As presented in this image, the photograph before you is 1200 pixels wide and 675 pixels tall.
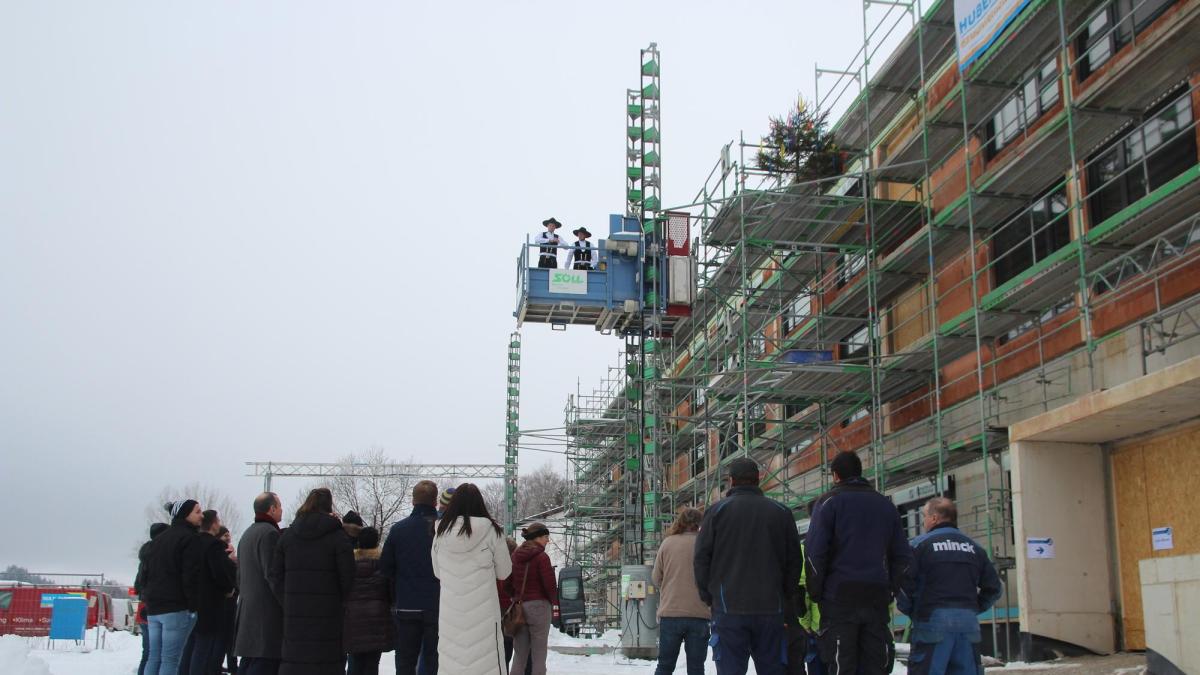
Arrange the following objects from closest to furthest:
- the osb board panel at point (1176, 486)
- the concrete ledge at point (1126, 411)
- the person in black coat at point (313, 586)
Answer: the person in black coat at point (313, 586), the concrete ledge at point (1126, 411), the osb board panel at point (1176, 486)

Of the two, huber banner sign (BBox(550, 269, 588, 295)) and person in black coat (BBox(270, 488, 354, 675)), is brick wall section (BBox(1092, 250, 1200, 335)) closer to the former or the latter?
person in black coat (BBox(270, 488, 354, 675))

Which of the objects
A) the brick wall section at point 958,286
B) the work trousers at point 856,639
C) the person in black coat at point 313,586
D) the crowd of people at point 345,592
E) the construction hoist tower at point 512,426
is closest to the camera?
the work trousers at point 856,639

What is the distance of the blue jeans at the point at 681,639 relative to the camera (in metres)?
9.25

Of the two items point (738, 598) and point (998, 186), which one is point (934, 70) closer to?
point (998, 186)

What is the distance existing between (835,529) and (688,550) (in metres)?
2.03

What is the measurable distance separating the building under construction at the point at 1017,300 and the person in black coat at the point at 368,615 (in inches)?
268

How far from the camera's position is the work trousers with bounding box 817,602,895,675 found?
7387mm

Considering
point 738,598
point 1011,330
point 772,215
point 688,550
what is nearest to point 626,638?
point 772,215

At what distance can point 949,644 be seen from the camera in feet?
26.0

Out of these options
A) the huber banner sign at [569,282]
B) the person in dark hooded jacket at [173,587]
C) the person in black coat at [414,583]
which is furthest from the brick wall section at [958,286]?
the person in dark hooded jacket at [173,587]

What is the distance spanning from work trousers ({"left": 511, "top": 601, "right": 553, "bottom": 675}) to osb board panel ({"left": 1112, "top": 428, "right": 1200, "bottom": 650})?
26.0 feet

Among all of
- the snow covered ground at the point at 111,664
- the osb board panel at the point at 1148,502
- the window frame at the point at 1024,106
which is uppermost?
the window frame at the point at 1024,106

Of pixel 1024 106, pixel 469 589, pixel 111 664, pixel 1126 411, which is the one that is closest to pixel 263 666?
pixel 469 589

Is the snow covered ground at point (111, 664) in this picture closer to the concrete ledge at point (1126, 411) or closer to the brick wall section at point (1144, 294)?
the concrete ledge at point (1126, 411)
